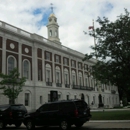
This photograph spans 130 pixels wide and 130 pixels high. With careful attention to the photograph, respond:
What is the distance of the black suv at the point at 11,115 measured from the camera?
1741 centimetres

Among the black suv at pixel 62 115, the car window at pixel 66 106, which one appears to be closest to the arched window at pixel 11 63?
the black suv at pixel 62 115

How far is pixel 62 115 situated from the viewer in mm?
14852

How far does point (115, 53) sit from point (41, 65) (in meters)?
24.9

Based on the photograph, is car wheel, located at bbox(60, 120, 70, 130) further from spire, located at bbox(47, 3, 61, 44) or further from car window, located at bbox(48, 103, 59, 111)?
spire, located at bbox(47, 3, 61, 44)

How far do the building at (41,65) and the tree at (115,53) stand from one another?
24.1 ft

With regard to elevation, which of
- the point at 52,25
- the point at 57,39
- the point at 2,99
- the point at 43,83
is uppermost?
the point at 52,25

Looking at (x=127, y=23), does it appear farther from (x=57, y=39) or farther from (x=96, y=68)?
(x=57, y=39)

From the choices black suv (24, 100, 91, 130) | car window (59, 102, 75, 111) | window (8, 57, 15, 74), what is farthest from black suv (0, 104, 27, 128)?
window (8, 57, 15, 74)

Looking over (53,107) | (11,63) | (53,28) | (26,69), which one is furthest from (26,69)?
(53,107)

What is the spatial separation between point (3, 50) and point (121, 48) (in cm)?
2164

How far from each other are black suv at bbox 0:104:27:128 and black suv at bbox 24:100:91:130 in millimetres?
1751

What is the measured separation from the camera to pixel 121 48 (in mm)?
20703

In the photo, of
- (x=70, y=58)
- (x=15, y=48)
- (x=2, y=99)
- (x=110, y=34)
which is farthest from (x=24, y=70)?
A: (x=110, y=34)

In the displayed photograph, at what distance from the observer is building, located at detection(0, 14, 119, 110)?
37375 millimetres
